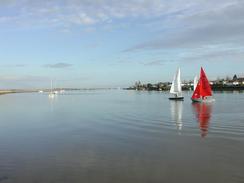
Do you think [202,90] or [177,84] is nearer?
[202,90]

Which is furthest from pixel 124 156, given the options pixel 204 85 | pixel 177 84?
pixel 177 84

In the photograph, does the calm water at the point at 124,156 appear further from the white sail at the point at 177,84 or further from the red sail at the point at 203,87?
the white sail at the point at 177,84

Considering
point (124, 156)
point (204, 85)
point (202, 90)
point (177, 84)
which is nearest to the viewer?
point (124, 156)

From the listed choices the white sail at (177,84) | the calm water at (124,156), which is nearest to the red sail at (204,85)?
the white sail at (177,84)

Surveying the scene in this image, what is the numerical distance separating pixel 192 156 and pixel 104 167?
16.0 feet

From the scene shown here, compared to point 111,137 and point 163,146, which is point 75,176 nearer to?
→ point 163,146

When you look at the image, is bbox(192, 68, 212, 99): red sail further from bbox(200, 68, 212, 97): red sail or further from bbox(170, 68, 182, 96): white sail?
bbox(170, 68, 182, 96): white sail

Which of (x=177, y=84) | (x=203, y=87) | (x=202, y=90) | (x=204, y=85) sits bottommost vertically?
(x=202, y=90)

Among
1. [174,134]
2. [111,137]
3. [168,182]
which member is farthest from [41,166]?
[174,134]

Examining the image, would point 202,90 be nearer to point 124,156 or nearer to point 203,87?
point 203,87

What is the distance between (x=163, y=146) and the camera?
19922mm

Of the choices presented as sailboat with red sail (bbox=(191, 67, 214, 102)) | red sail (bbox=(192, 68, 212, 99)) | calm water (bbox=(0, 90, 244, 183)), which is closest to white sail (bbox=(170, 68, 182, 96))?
sailboat with red sail (bbox=(191, 67, 214, 102))

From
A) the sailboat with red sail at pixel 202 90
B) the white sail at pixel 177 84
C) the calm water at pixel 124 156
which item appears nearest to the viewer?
the calm water at pixel 124 156

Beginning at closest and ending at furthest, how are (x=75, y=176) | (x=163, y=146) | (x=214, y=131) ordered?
(x=75, y=176) → (x=163, y=146) → (x=214, y=131)
